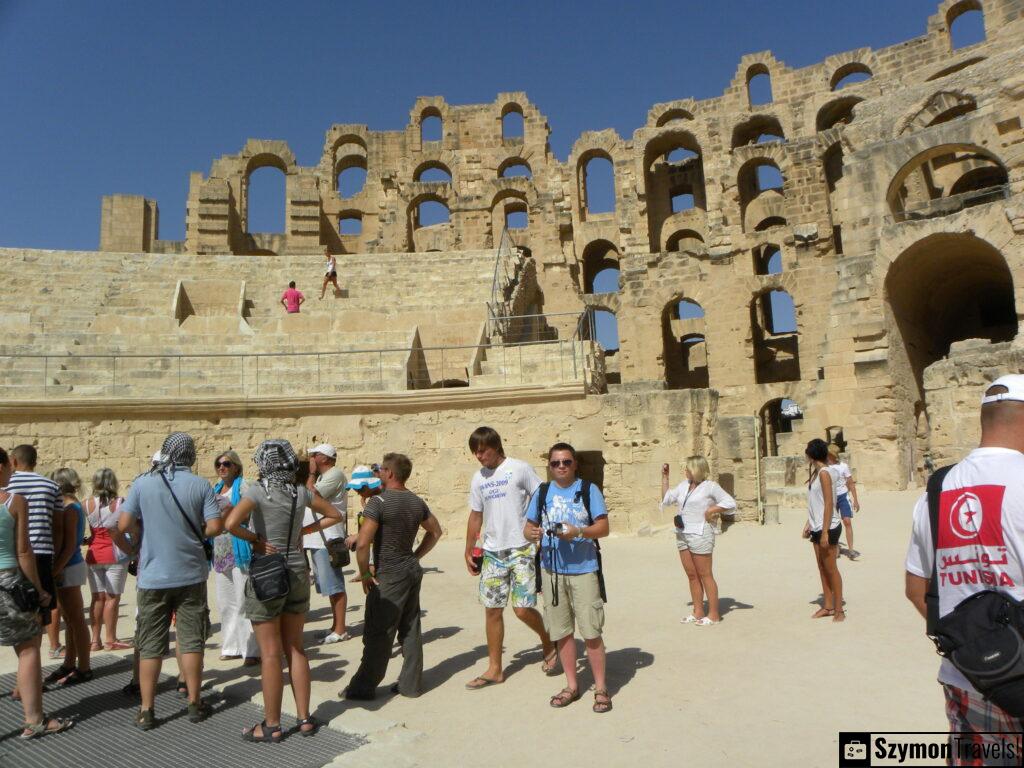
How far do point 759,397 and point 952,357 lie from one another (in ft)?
28.7

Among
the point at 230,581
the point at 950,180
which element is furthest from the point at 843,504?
the point at 950,180

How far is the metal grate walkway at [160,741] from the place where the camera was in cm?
371

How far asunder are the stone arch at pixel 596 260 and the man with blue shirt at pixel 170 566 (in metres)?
28.1

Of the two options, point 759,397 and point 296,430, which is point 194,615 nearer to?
point 296,430

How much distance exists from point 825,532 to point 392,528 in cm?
352

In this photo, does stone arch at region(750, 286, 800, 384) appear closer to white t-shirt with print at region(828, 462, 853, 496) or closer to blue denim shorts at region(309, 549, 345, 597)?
white t-shirt with print at region(828, 462, 853, 496)

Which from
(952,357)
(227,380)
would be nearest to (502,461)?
(227,380)

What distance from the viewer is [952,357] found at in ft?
47.5

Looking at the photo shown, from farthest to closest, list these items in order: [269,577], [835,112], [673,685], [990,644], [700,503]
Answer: [835,112], [700,503], [673,685], [269,577], [990,644]

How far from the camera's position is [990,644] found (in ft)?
6.70

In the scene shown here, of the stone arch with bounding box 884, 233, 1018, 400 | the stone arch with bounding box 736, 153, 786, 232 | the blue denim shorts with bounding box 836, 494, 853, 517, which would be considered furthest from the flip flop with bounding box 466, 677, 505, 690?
the stone arch with bounding box 736, 153, 786, 232

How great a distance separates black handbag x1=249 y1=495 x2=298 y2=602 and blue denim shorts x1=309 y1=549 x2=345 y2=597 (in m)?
2.11

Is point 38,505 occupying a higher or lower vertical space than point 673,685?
higher

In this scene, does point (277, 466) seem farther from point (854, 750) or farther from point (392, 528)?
point (854, 750)
